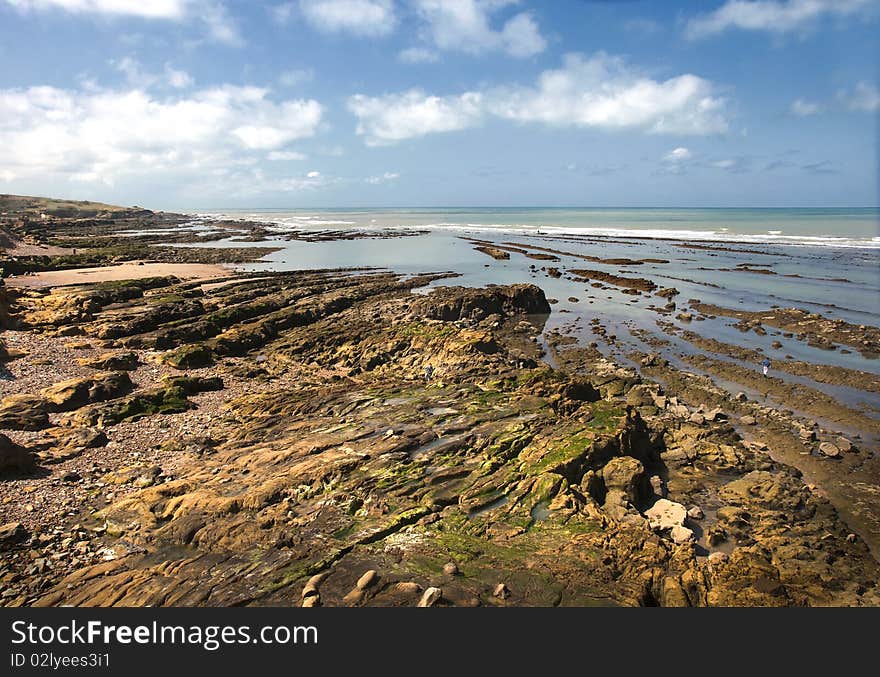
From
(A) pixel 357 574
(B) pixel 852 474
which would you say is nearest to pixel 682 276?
(B) pixel 852 474

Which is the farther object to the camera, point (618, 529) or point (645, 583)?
point (618, 529)

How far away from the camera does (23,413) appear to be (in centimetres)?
1580

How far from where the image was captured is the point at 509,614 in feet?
19.6

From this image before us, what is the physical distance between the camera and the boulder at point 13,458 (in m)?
12.4

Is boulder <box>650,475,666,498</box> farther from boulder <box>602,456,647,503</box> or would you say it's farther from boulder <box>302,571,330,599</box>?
boulder <box>302,571,330,599</box>

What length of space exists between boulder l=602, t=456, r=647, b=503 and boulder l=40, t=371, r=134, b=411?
1874 cm

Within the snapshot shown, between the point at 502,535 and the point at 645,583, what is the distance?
9.45 ft

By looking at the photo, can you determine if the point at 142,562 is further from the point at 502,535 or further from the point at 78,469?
the point at 502,535

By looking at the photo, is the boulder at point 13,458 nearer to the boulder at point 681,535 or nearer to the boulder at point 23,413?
the boulder at point 23,413

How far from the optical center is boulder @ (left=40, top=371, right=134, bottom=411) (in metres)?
17.2

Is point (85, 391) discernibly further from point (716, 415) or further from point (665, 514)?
point (716, 415)

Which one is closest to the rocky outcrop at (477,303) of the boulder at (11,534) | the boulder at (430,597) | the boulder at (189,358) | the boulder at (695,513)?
the boulder at (189,358)

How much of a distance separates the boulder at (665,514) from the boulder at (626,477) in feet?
1.50

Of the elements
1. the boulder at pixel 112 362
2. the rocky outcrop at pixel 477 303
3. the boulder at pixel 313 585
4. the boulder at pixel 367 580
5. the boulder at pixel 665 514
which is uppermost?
the rocky outcrop at pixel 477 303
